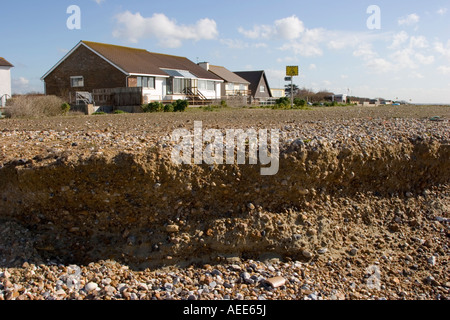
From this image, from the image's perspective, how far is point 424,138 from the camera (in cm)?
720

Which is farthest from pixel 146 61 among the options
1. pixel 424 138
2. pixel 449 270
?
pixel 449 270

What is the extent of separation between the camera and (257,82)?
43500 mm

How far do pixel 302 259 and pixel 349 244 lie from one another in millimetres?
848

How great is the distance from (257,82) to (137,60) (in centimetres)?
1905

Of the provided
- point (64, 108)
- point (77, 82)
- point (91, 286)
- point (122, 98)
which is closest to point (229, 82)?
point (77, 82)

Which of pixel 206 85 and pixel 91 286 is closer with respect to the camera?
pixel 91 286

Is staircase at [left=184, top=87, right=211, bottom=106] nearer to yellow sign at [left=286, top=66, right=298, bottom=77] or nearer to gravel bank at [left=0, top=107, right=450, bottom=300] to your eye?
yellow sign at [left=286, top=66, right=298, bottom=77]

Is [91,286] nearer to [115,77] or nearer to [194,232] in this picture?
[194,232]

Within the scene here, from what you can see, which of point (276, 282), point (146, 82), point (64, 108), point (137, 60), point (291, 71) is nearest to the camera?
point (276, 282)

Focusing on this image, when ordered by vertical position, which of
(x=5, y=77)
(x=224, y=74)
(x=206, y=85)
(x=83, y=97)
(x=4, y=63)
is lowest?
(x=83, y=97)

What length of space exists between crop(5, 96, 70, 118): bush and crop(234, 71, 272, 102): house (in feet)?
96.7

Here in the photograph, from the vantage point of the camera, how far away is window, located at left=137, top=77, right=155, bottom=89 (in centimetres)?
2547

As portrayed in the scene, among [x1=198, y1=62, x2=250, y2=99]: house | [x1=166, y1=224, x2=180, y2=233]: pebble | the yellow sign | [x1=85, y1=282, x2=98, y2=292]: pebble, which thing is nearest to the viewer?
[x1=85, y1=282, x2=98, y2=292]: pebble

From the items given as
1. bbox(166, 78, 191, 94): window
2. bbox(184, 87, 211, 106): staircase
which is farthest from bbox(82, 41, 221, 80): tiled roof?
bbox(184, 87, 211, 106): staircase
